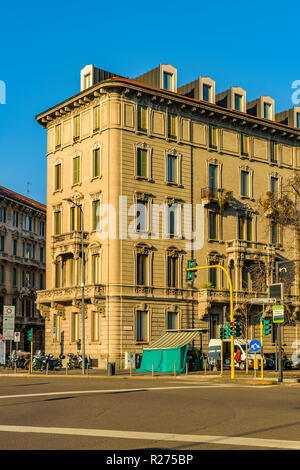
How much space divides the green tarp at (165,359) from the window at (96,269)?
8.16 metres

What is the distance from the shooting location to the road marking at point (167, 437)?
10.9m

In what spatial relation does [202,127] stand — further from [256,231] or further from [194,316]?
[194,316]

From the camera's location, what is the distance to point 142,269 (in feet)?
163

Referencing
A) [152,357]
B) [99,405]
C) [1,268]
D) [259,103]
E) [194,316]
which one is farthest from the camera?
[1,268]

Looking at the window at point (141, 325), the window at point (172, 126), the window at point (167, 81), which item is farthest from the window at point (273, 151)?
the window at point (141, 325)

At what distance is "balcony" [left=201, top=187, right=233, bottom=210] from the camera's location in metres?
53.1

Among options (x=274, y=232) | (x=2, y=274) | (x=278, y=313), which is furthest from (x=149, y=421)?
(x=2, y=274)

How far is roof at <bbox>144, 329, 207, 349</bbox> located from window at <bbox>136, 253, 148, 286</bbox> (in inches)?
209

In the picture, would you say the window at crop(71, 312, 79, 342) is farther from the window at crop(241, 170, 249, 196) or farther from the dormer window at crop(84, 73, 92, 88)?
the dormer window at crop(84, 73, 92, 88)

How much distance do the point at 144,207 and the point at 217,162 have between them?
28.9 ft

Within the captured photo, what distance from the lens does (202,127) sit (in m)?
54.7

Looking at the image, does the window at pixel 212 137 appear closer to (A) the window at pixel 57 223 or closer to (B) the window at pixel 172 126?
(B) the window at pixel 172 126

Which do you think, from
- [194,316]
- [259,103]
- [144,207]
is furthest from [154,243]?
[259,103]

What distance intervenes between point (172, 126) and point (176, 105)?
167 cm
